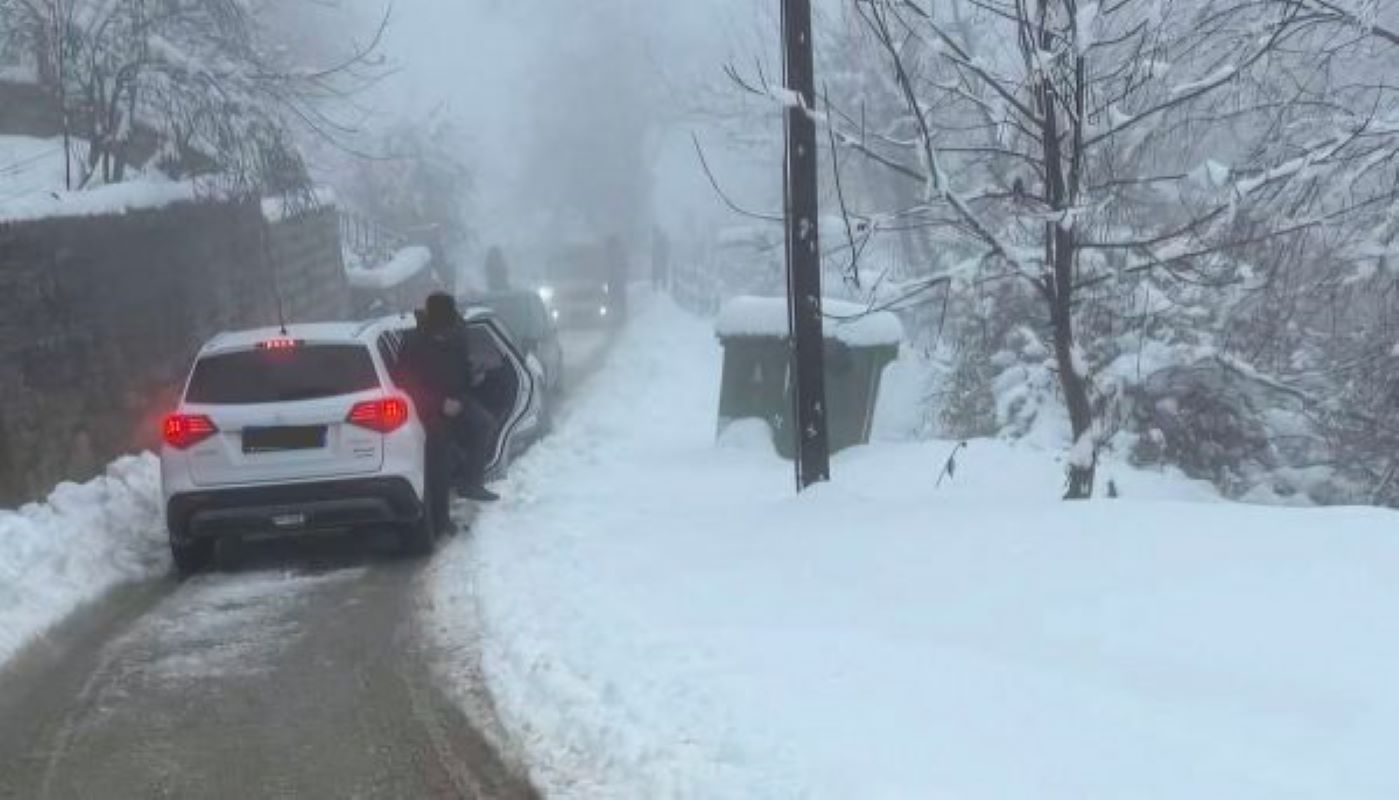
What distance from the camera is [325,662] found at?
7.03 metres

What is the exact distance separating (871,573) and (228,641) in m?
3.50

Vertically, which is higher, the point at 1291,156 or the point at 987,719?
the point at 1291,156

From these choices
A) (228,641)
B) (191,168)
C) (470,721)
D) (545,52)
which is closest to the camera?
(470,721)

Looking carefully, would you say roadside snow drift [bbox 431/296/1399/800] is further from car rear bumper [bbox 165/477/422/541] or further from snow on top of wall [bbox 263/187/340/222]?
snow on top of wall [bbox 263/187/340/222]

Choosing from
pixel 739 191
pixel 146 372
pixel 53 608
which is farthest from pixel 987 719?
pixel 739 191

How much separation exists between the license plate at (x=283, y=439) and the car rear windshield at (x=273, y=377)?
0.69 feet

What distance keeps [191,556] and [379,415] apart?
155 centimetres

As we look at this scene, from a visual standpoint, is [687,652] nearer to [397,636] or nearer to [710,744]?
[710,744]

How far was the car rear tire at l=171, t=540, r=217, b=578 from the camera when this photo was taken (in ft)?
29.7

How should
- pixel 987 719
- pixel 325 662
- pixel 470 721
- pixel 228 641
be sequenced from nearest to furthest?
pixel 987 719 → pixel 470 721 → pixel 325 662 → pixel 228 641

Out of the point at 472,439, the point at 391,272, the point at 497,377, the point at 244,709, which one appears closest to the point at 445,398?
→ the point at 472,439

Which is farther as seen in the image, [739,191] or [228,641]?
[739,191]

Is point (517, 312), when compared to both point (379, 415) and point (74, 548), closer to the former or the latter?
point (379, 415)

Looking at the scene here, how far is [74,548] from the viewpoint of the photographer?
29.7ft
